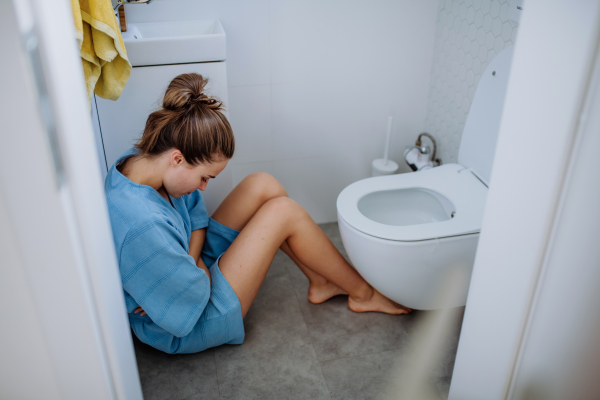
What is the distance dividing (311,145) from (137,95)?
72 cm

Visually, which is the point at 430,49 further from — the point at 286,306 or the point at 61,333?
the point at 61,333

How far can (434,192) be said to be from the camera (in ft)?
5.04

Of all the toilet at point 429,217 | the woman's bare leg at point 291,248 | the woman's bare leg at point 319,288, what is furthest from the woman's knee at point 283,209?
the woman's bare leg at point 319,288

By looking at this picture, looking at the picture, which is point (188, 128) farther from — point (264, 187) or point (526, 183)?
point (526, 183)

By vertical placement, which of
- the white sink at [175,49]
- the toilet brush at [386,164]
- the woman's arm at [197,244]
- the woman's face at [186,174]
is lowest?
the woman's arm at [197,244]

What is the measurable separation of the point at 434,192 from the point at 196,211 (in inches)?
28.8

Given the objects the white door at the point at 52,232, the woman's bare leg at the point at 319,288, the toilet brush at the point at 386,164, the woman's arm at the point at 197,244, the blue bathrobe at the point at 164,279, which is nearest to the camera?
the white door at the point at 52,232

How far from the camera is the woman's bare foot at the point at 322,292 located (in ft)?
5.33

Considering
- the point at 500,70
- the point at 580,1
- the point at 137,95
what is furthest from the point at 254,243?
the point at 580,1

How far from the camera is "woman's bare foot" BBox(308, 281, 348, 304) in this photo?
5.33 ft

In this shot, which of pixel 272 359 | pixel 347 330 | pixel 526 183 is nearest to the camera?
pixel 526 183

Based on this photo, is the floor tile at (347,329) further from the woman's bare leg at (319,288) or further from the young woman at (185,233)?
the young woman at (185,233)

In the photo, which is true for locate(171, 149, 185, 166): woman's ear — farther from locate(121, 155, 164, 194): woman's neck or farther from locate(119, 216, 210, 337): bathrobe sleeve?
locate(119, 216, 210, 337): bathrobe sleeve

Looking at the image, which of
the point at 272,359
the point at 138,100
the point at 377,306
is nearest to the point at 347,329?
the point at 377,306
